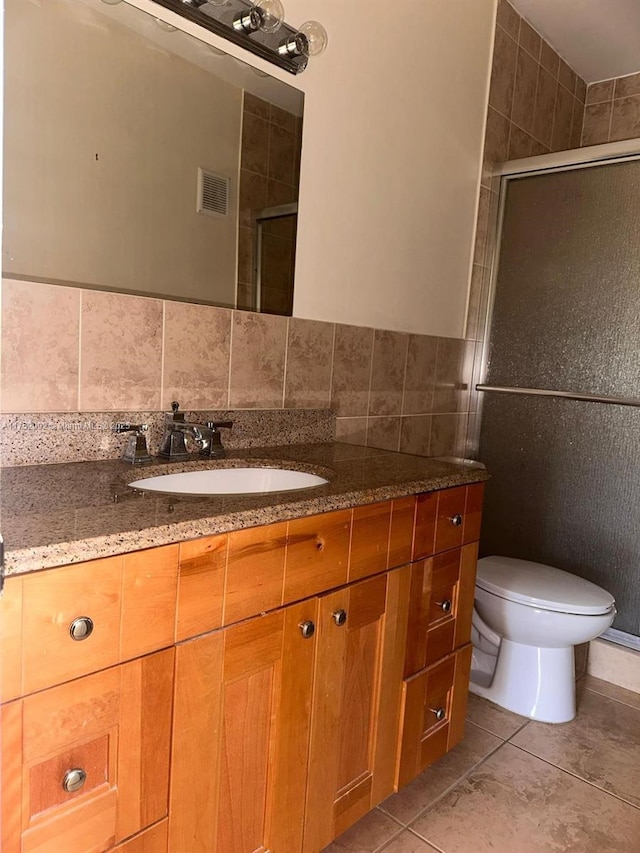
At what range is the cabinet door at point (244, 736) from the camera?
93 cm

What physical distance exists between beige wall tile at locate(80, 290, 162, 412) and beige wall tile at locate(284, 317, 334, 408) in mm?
421

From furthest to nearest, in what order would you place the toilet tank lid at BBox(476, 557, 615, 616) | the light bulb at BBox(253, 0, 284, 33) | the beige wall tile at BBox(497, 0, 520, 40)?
the beige wall tile at BBox(497, 0, 520, 40) → the toilet tank lid at BBox(476, 557, 615, 616) → the light bulb at BBox(253, 0, 284, 33)

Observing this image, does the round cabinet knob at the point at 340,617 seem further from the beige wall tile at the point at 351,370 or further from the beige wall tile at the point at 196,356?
the beige wall tile at the point at 351,370

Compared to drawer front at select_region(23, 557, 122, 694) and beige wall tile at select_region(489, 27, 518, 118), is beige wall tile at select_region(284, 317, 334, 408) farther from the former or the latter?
beige wall tile at select_region(489, 27, 518, 118)

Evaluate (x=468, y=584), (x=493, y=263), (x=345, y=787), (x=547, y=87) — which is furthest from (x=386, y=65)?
(x=345, y=787)

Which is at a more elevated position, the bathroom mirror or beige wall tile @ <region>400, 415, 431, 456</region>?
the bathroom mirror

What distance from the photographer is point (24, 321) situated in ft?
3.78

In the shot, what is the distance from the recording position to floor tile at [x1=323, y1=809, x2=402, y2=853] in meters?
1.35

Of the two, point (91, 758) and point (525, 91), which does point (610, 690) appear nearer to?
point (91, 758)

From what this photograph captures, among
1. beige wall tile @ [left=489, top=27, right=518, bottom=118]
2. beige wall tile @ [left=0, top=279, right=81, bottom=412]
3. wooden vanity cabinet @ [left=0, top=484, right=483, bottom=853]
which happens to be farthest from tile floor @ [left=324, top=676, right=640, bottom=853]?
beige wall tile @ [left=489, top=27, right=518, bottom=118]

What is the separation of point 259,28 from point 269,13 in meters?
0.04

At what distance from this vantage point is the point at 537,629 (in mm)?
1844

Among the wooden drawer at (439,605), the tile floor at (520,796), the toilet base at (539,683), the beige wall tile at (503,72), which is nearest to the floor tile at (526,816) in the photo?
the tile floor at (520,796)

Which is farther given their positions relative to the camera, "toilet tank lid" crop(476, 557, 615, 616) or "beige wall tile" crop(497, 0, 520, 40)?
"beige wall tile" crop(497, 0, 520, 40)
